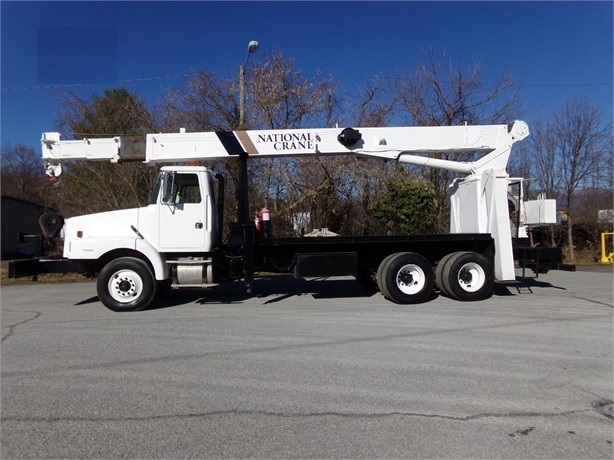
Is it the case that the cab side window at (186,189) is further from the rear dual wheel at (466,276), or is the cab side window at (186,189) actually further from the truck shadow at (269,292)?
the rear dual wheel at (466,276)

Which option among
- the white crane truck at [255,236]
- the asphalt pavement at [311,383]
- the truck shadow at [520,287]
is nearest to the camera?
the asphalt pavement at [311,383]

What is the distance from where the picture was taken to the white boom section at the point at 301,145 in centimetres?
1028

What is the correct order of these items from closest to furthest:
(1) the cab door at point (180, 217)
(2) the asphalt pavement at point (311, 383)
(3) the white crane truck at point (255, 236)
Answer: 1. (2) the asphalt pavement at point (311, 383)
2. (3) the white crane truck at point (255, 236)
3. (1) the cab door at point (180, 217)

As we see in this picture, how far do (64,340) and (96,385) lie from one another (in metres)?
2.39

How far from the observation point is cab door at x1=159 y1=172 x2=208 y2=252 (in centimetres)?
973

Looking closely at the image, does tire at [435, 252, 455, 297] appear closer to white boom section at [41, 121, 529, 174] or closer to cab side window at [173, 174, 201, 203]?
white boom section at [41, 121, 529, 174]

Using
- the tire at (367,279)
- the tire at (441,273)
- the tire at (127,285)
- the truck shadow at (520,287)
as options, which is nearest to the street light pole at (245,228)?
the tire at (127,285)

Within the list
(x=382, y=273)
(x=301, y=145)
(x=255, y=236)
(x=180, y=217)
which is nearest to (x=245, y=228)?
(x=255, y=236)

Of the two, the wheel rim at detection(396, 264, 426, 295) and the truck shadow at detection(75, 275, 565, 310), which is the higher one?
the wheel rim at detection(396, 264, 426, 295)

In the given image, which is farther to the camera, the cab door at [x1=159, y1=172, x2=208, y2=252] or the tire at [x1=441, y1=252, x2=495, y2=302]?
the tire at [x1=441, y1=252, x2=495, y2=302]

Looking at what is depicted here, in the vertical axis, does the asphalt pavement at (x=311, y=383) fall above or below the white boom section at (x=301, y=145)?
below

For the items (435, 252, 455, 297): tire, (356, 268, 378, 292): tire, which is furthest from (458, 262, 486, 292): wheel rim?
(356, 268, 378, 292): tire

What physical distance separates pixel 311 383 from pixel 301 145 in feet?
21.4

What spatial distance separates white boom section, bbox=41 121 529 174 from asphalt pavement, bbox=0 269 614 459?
131 inches
